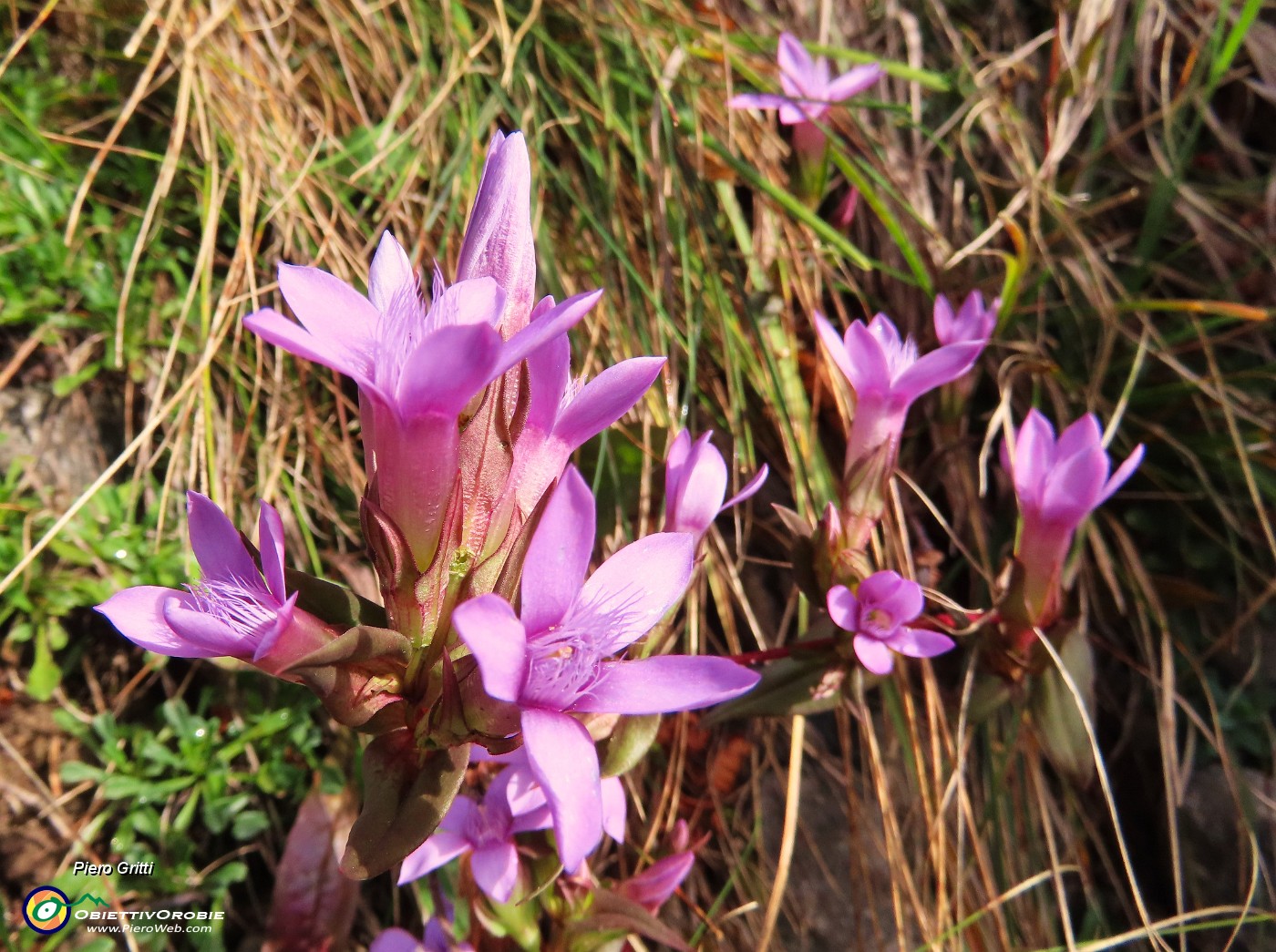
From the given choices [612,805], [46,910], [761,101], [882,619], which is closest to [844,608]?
[882,619]

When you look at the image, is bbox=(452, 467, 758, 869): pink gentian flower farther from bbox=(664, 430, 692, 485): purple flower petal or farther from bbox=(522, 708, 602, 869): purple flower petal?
bbox=(664, 430, 692, 485): purple flower petal

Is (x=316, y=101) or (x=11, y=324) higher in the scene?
(x=316, y=101)

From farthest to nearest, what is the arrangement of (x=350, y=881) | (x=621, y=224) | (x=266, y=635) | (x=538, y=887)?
(x=621, y=224), (x=350, y=881), (x=538, y=887), (x=266, y=635)

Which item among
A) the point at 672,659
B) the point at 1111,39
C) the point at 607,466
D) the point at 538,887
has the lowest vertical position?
the point at 538,887

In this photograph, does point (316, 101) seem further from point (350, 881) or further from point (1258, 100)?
point (1258, 100)

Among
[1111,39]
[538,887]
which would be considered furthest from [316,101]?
[1111,39]

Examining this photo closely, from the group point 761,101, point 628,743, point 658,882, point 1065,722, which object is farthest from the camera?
point 761,101

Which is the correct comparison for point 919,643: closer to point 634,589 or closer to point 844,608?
point 844,608
